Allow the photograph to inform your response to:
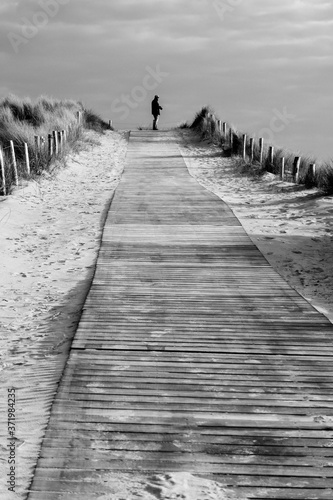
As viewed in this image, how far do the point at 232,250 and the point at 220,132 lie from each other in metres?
17.9

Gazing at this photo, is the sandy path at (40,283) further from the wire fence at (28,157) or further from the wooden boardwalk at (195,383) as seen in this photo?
the wire fence at (28,157)

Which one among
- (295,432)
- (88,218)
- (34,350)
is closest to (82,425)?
(295,432)

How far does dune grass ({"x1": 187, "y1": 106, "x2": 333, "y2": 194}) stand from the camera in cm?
1531

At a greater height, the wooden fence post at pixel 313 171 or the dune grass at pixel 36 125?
the dune grass at pixel 36 125

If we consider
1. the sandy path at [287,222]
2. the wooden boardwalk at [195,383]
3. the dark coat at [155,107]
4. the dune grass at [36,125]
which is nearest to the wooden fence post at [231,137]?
the sandy path at [287,222]

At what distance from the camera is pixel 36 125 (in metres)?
25.0

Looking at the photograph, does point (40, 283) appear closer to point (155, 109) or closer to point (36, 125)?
point (36, 125)

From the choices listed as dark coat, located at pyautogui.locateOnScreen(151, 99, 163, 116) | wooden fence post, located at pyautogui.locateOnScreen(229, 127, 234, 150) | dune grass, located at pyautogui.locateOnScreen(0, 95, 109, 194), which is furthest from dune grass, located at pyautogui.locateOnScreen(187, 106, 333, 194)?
dune grass, located at pyautogui.locateOnScreen(0, 95, 109, 194)

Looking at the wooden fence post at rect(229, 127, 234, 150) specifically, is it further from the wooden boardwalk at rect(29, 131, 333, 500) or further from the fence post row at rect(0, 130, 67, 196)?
the wooden boardwalk at rect(29, 131, 333, 500)

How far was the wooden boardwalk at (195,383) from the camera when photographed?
3.89 m

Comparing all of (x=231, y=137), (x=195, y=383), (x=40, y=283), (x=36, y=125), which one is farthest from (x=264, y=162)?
(x=195, y=383)

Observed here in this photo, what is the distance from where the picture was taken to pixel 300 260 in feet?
31.0

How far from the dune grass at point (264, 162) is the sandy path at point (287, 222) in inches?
13.9

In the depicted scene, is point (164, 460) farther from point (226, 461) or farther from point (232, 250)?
point (232, 250)
